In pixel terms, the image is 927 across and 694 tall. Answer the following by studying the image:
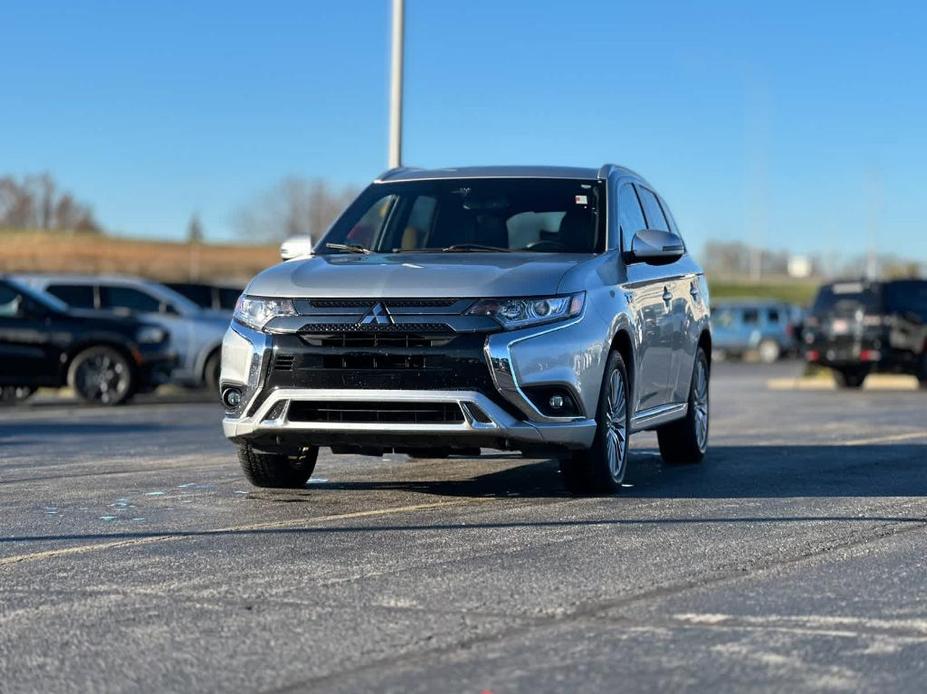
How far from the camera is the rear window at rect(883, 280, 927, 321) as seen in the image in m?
26.9

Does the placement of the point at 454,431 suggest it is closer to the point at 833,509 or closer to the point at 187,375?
the point at 833,509

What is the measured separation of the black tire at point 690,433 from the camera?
11359 millimetres

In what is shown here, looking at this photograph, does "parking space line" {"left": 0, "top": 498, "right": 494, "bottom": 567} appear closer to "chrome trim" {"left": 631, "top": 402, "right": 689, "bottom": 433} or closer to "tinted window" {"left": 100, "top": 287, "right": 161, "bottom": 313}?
"chrome trim" {"left": 631, "top": 402, "right": 689, "bottom": 433}

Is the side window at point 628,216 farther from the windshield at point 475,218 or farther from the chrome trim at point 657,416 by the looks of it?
the chrome trim at point 657,416

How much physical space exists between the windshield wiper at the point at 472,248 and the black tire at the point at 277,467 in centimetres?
139

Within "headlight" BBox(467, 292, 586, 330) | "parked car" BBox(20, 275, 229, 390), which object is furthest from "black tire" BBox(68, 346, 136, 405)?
"headlight" BBox(467, 292, 586, 330)

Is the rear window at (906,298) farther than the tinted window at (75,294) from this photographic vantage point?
Yes

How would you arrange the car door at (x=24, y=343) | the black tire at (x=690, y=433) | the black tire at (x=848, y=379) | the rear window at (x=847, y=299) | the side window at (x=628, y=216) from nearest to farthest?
the side window at (x=628, y=216), the black tire at (x=690, y=433), the car door at (x=24, y=343), the rear window at (x=847, y=299), the black tire at (x=848, y=379)

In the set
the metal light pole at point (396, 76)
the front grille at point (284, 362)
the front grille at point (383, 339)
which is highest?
the metal light pole at point (396, 76)

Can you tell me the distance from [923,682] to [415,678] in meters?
1.45

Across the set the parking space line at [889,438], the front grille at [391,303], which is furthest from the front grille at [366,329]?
the parking space line at [889,438]

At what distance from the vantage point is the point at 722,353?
53188 millimetres

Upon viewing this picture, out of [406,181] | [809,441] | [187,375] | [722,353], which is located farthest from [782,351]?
[406,181]

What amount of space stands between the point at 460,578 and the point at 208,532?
1.75 metres
